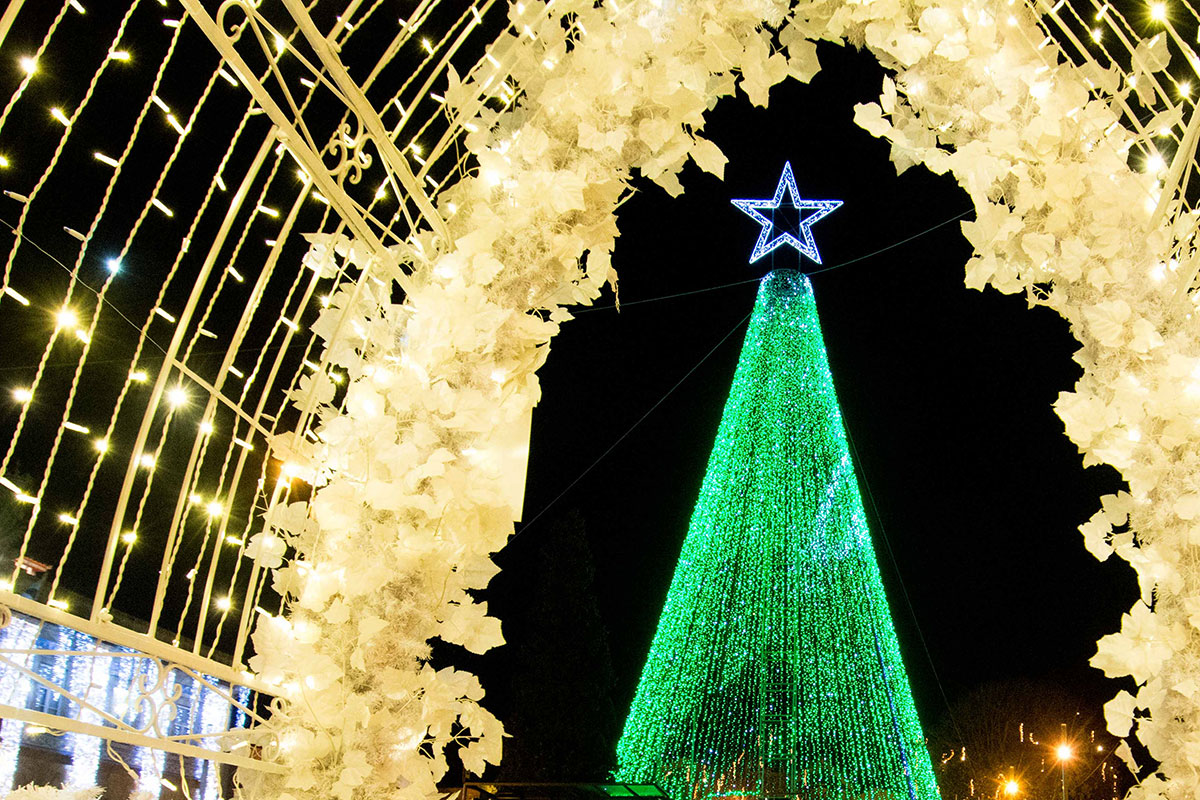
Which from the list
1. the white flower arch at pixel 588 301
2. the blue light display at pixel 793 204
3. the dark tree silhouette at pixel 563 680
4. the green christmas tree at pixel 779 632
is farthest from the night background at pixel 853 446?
the white flower arch at pixel 588 301

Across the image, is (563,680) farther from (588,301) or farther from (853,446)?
(588,301)

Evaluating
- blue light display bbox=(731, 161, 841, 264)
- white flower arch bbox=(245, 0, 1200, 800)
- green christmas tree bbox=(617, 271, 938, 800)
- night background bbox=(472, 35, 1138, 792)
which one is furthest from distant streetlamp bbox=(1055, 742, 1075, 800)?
white flower arch bbox=(245, 0, 1200, 800)

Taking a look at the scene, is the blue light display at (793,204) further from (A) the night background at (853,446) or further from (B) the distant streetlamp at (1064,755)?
(B) the distant streetlamp at (1064,755)

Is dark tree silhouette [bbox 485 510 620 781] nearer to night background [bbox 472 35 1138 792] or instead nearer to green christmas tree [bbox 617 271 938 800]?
night background [bbox 472 35 1138 792]

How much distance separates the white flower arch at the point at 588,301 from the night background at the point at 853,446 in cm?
707

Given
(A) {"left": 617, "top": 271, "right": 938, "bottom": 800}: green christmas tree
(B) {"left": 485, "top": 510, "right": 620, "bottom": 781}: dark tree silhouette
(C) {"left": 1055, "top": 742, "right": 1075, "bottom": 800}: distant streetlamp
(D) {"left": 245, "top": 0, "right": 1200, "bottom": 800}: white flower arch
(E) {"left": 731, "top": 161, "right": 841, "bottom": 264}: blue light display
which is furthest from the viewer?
(C) {"left": 1055, "top": 742, "right": 1075, "bottom": 800}: distant streetlamp

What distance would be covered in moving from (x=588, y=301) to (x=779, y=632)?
6499mm

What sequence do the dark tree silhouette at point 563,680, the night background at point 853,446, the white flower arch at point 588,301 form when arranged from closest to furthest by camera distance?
the white flower arch at point 588,301 → the night background at point 853,446 → the dark tree silhouette at point 563,680

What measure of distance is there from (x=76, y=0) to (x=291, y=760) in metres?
1.33

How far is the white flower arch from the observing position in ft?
5.15

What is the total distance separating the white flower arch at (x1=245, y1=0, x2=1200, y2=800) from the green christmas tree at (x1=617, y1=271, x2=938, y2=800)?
5.03 meters

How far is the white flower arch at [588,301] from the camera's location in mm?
1568

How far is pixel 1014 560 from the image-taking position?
12.4 m

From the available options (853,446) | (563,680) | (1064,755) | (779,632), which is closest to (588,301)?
(779,632)
